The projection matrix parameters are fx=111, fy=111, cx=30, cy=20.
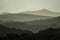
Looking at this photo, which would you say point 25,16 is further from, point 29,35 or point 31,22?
point 29,35

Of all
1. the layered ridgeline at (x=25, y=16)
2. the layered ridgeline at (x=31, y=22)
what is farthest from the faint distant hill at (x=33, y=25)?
the layered ridgeline at (x=25, y=16)

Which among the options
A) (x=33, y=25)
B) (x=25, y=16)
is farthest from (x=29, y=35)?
(x=25, y=16)

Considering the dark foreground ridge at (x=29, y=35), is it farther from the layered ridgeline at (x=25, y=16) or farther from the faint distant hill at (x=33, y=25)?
the layered ridgeline at (x=25, y=16)

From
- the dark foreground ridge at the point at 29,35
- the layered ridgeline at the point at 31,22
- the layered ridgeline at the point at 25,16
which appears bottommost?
the layered ridgeline at the point at 25,16

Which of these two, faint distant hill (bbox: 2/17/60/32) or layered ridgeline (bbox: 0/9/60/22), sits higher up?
faint distant hill (bbox: 2/17/60/32)

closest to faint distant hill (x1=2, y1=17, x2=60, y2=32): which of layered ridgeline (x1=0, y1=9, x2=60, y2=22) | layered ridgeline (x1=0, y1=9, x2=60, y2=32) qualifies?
layered ridgeline (x1=0, y1=9, x2=60, y2=32)

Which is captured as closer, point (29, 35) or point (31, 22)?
point (29, 35)

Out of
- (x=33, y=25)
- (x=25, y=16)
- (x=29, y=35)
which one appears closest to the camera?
(x=29, y=35)

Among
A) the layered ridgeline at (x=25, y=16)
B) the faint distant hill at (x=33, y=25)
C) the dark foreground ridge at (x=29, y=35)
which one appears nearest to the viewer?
the dark foreground ridge at (x=29, y=35)

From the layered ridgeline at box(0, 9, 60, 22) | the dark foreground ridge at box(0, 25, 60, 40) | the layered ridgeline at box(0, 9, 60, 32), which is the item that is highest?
the dark foreground ridge at box(0, 25, 60, 40)

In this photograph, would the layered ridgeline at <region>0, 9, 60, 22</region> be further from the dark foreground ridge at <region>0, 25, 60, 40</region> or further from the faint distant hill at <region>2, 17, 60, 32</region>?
the dark foreground ridge at <region>0, 25, 60, 40</region>

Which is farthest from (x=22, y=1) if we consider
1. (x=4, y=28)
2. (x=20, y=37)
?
(x=20, y=37)
